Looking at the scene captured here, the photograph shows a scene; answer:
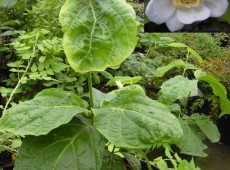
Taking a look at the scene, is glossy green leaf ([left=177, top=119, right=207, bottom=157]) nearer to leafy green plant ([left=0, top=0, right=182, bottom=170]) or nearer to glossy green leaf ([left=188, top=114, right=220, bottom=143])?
glossy green leaf ([left=188, top=114, right=220, bottom=143])

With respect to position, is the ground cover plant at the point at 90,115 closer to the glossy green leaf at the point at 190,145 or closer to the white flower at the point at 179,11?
the glossy green leaf at the point at 190,145

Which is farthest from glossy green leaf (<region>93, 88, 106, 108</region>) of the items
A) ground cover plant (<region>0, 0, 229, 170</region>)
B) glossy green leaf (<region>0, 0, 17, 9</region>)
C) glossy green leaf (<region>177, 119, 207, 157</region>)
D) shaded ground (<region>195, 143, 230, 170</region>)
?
shaded ground (<region>195, 143, 230, 170</region>)

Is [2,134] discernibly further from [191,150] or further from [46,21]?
[46,21]

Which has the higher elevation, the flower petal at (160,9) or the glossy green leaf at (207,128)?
the flower petal at (160,9)

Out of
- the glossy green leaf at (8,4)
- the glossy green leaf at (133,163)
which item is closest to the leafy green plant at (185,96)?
the glossy green leaf at (133,163)

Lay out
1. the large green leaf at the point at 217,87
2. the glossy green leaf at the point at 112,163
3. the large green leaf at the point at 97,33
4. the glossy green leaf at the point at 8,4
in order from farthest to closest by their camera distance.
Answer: the glossy green leaf at the point at 8,4 → the large green leaf at the point at 217,87 → the glossy green leaf at the point at 112,163 → the large green leaf at the point at 97,33

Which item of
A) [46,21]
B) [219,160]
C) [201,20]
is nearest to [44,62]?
[46,21]

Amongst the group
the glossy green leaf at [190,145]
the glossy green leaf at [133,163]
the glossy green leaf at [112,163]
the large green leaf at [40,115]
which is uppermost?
the large green leaf at [40,115]
